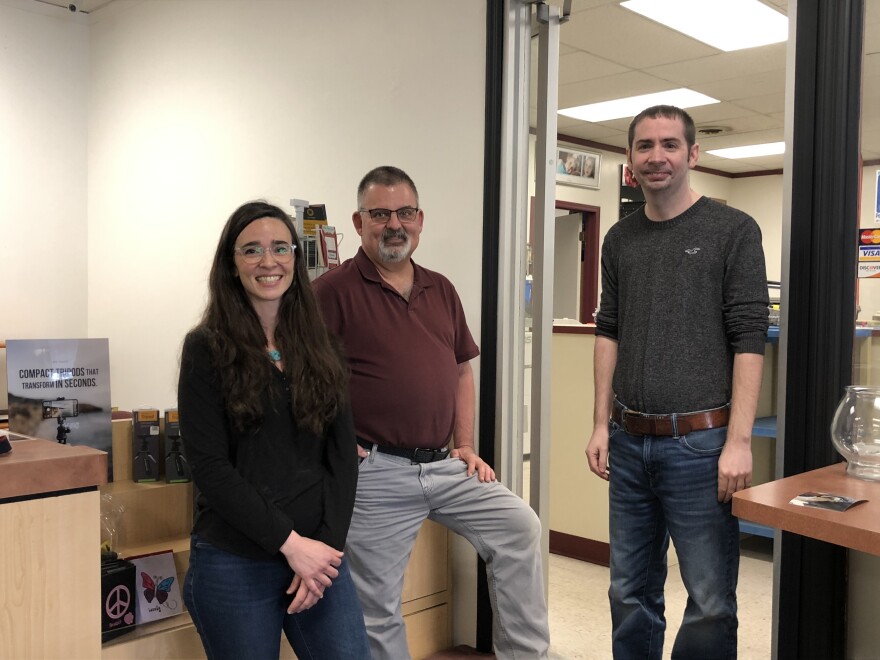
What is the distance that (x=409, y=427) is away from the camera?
2242 mm

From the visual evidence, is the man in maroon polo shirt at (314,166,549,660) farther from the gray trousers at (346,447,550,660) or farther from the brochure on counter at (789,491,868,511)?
the brochure on counter at (789,491,868,511)

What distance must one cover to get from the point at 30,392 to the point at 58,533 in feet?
3.40

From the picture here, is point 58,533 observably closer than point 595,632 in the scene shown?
Yes

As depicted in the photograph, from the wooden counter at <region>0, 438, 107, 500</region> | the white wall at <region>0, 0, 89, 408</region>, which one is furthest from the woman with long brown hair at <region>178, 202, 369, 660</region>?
the white wall at <region>0, 0, 89, 408</region>

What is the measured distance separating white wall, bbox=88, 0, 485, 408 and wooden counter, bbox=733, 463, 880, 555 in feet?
4.52

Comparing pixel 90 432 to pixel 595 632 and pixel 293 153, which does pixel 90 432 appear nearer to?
pixel 293 153

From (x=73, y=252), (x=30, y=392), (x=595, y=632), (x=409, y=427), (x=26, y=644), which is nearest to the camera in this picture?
(x=26, y=644)

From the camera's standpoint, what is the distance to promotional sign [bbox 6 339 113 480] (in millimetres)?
2424

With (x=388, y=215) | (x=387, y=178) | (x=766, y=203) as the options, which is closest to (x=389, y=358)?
(x=388, y=215)

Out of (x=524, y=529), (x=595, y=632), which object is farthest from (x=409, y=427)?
(x=595, y=632)

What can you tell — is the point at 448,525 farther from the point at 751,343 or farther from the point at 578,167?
the point at 578,167

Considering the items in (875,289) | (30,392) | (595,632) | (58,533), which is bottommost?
(595,632)

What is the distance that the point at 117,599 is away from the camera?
2266 millimetres

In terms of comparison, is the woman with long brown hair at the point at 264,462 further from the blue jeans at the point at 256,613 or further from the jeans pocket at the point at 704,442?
the jeans pocket at the point at 704,442
